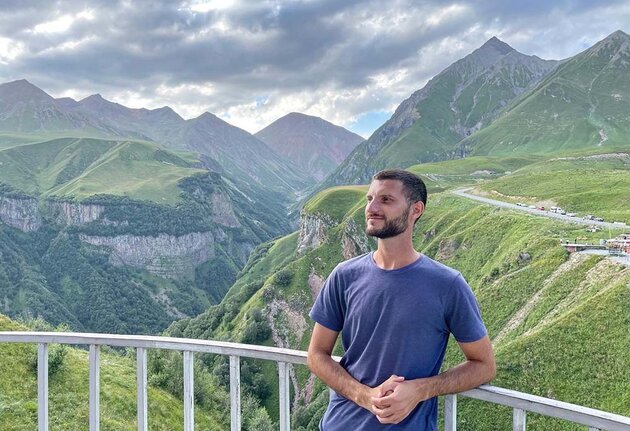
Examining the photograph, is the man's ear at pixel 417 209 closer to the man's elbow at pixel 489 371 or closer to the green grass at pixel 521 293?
the man's elbow at pixel 489 371

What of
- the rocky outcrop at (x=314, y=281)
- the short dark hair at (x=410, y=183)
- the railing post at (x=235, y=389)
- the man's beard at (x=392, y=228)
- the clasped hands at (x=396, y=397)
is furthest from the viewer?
the rocky outcrop at (x=314, y=281)

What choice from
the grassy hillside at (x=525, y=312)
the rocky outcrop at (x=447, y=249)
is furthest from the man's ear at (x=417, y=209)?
the rocky outcrop at (x=447, y=249)

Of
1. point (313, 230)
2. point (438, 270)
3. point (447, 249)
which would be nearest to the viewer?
point (438, 270)

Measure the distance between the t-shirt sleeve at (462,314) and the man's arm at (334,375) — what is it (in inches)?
23.0

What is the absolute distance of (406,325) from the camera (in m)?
3.60

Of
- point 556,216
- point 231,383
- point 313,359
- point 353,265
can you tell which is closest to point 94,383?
point 231,383

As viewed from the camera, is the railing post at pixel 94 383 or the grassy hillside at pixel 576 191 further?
the grassy hillside at pixel 576 191

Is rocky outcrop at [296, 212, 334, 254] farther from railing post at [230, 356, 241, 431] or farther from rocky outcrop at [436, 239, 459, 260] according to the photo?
railing post at [230, 356, 241, 431]

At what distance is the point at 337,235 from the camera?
342ft

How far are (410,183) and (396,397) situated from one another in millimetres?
1668

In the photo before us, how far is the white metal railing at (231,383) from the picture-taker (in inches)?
138

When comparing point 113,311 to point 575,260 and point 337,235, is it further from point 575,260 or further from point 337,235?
point 575,260

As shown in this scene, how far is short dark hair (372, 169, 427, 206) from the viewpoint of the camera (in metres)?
3.90

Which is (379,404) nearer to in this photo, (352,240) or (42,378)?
(42,378)
